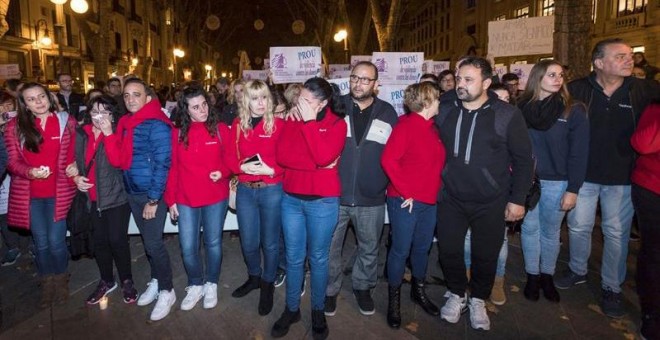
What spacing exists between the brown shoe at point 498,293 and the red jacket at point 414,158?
1.38 meters

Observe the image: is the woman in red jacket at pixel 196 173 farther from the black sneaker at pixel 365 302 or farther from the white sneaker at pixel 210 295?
the black sneaker at pixel 365 302

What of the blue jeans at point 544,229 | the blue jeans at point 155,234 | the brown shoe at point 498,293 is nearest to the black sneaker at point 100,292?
the blue jeans at point 155,234

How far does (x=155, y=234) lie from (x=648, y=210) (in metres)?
4.48

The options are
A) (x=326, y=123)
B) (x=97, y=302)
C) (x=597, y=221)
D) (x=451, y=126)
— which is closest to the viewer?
(x=326, y=123)

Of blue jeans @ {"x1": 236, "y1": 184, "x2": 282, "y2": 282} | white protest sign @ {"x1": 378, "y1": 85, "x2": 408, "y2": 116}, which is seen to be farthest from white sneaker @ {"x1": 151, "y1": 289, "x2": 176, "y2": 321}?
white protest sign @ {"x1": 378, "y1": 85, "x2": 408, "y2": 116}

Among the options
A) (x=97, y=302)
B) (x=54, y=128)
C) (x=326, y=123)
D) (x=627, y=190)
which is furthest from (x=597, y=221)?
(x=54, y=128)

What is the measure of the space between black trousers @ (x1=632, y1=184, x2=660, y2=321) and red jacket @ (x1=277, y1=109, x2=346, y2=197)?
105 inches

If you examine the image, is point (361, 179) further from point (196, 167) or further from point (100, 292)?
point (100, 292)

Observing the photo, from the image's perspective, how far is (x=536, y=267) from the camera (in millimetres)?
4805

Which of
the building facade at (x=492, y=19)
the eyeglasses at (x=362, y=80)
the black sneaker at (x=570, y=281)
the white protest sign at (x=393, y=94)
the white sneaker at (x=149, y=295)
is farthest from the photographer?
the building facade at (x=492, y=19)

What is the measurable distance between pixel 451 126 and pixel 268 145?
1.66 metres

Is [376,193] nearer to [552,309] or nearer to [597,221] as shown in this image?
[552,309]

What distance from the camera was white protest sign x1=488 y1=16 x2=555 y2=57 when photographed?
8.52m

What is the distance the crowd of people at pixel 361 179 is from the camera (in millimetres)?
3928
